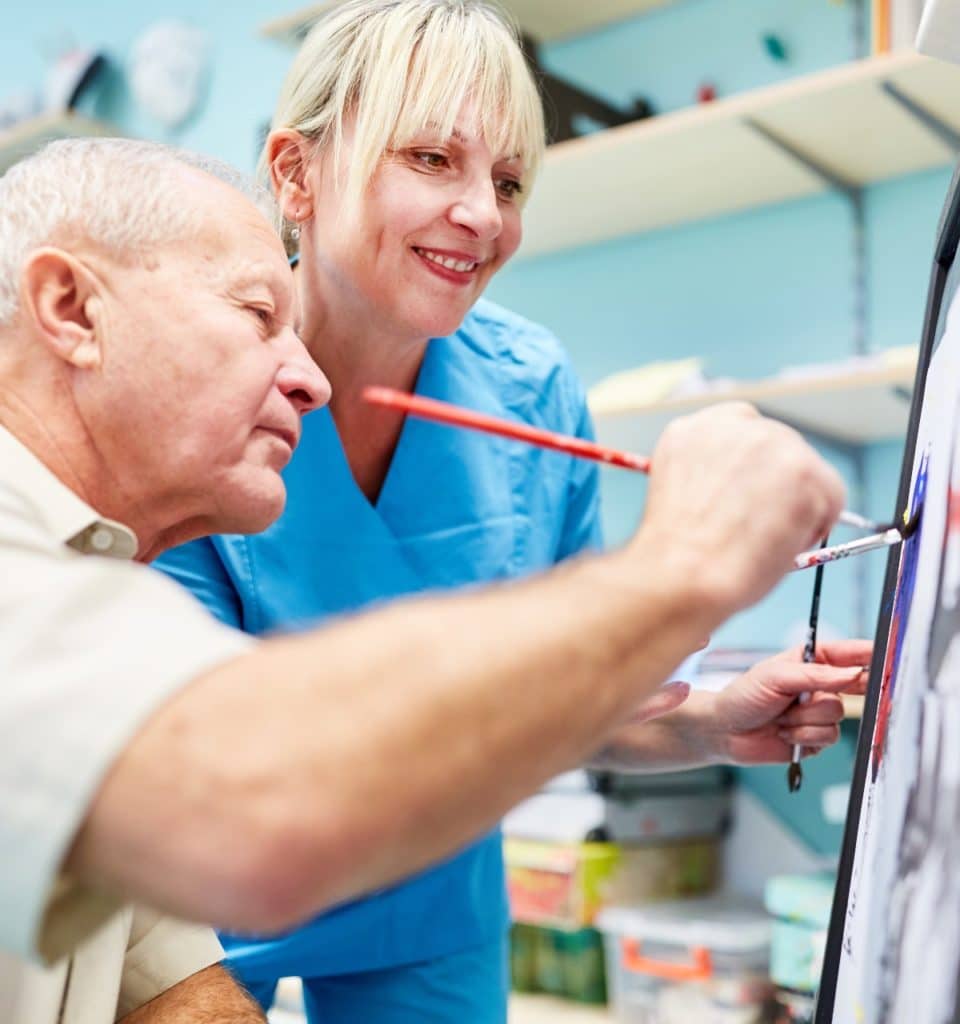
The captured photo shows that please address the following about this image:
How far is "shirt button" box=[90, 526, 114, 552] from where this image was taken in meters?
0.74

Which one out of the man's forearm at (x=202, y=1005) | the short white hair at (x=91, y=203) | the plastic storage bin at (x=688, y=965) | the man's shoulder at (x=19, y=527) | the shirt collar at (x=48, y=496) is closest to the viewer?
the man's shoulder at (x=19, y=527)

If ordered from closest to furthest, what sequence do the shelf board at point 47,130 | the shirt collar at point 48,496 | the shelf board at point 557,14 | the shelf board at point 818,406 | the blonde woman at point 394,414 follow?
the shirt collar at point 48,496, the blonde woman at point 394,414, the shelf board at point 818,406, the shelf board at point 557,14, the shelf board at point 47,130

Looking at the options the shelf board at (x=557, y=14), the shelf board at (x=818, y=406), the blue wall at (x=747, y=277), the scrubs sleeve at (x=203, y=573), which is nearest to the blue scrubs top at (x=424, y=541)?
the scrubs sleeve at (x=203, y=573)

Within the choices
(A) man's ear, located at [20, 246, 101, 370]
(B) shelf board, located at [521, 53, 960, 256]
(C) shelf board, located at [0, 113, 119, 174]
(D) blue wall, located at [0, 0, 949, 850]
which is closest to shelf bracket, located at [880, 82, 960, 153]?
(B) shelf board, located at [521, 53, 960, 256]

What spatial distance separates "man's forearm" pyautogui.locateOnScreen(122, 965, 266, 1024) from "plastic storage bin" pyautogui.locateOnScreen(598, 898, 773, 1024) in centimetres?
104

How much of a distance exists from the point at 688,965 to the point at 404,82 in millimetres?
1309

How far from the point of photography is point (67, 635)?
1.65ft

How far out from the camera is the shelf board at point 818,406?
1.72 meters

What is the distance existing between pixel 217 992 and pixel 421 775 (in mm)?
590

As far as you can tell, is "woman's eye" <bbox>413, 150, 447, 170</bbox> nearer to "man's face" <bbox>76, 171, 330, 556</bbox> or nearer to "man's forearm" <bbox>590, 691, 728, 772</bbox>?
"man's face" <bbox>76, 171, 330, 556</bbox>

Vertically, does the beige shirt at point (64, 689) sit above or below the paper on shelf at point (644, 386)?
above

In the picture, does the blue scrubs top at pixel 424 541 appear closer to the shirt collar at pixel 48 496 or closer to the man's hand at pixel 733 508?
the shirt collar at pixel 48 496

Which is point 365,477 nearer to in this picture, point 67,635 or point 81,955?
point 81,955

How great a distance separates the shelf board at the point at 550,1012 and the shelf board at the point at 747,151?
4.29 ft
